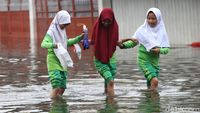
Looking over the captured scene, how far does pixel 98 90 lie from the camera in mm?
12203

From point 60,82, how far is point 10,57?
438 inches

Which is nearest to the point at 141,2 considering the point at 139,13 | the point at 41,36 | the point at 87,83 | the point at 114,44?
the point at 139,13

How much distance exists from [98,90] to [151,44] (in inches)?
54.5

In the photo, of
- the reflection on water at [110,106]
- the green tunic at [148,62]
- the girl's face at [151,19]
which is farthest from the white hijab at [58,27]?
the green tunic at [148,62]

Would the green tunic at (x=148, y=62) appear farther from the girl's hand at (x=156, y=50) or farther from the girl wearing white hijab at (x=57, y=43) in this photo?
the girl wearing white hijab at (x=57, y=43)

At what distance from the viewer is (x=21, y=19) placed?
35.9 meters

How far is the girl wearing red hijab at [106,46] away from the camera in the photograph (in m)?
Answer: 11.2

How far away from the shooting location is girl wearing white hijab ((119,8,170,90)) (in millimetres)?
11547

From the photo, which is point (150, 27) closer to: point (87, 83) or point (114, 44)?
point (114, 44)

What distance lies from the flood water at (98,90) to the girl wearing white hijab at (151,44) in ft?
1.12

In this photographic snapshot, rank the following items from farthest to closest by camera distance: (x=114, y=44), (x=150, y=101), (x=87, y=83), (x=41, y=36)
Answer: (x=41, y=36)
(x=87, y=83)
(x=114, y=44)
(x=150, y=101)

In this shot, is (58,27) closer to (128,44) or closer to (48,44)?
(48,44)

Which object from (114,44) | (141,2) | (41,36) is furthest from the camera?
(41,36)

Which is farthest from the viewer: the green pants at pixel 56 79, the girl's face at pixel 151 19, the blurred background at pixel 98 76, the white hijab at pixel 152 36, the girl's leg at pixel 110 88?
the white hijab at pixel 152 36
